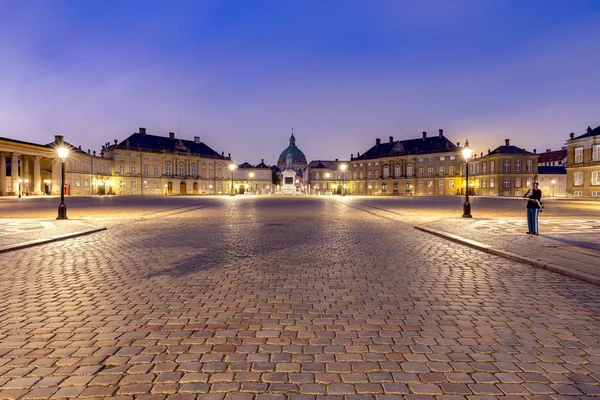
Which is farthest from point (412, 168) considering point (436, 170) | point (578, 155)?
point (578, 155)

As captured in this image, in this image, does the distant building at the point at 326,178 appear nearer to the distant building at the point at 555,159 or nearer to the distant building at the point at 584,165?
the distant building at the point at 555,159

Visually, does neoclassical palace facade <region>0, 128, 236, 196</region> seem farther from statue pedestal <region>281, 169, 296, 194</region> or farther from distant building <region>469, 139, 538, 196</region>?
distant building <region>469, 139, 538, 196</region>

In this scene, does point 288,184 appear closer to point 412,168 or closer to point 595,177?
point 412,168

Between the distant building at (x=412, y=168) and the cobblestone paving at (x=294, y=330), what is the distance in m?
78.9

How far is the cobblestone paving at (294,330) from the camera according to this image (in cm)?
297

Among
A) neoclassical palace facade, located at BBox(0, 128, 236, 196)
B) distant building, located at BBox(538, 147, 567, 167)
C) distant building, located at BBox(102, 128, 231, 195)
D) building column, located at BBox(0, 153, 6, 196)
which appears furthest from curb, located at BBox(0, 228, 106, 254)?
distant building, located at BBox(538, 147, 567, 167)

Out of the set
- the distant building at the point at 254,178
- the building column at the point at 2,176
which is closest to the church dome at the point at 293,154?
the distant building at the point at 254,178

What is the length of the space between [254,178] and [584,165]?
3027 inches

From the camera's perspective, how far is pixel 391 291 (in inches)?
217

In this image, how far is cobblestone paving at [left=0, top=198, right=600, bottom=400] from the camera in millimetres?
2973

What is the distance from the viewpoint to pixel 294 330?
404 cm

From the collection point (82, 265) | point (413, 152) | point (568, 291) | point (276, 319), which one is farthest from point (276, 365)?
point (413, 152)

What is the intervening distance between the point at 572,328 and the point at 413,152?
86813 mm

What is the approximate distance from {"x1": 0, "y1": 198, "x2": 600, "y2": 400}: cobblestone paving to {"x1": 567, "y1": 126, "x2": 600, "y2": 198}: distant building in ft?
170
